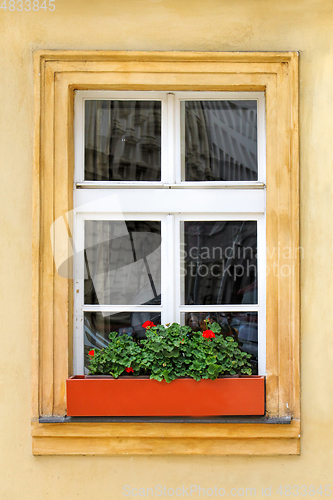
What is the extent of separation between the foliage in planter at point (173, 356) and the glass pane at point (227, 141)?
3.61 feet

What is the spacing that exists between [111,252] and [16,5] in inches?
72.2

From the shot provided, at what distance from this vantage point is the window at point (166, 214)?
2525 mm

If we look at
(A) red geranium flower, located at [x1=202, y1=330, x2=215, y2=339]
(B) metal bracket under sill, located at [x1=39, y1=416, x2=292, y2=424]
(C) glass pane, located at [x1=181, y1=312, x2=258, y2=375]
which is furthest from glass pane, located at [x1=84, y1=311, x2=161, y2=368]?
(B) metal bracket under sill, located at [x1=39, y1=416, x2=292, y2=424]

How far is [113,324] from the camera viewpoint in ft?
8.84

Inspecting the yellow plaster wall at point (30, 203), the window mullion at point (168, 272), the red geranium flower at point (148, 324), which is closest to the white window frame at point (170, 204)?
the window mullion at point (168, 272)

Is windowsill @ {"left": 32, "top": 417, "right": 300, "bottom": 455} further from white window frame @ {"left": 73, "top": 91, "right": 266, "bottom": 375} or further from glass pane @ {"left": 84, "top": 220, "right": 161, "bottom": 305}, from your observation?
glass pane @ {"left": 84, "top": 220, "right": 161, "bottom": 305}

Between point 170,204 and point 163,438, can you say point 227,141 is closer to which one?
point 170,204

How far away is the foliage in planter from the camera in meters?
2.42

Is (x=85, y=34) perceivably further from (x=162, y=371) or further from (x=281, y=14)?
(x=162, y=371)

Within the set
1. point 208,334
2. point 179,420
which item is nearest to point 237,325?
point 208,334

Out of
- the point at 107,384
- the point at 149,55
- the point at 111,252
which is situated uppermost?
the point at 149,55

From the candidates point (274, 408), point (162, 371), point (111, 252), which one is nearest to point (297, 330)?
point (274, 408)

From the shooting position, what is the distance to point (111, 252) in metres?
2.72

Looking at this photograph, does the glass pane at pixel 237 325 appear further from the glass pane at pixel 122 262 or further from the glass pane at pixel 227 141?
the glass pane at pixel 227 141
